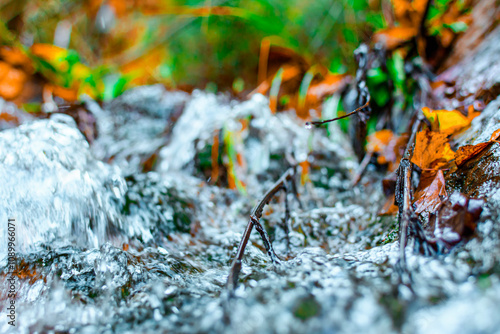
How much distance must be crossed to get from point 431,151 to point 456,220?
28cm

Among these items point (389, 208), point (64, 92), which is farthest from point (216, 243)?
point (64, 92)

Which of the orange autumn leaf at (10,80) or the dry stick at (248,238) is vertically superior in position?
the orange autumn leaf at (10,80)

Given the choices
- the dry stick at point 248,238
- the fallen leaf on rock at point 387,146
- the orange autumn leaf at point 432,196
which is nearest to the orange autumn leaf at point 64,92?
the dry stick at point 248,238

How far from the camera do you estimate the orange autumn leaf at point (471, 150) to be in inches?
30.4

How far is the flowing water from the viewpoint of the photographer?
481 mm

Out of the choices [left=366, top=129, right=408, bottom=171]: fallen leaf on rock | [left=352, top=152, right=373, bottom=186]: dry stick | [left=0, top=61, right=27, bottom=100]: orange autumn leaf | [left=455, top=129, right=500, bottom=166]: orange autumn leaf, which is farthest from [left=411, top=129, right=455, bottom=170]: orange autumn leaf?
[left=0, top=61, right=27, bottom=100]: orange autumn leaf

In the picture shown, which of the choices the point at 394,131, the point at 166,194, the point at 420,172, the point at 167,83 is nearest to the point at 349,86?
the point at 394,131

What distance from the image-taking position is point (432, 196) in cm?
73

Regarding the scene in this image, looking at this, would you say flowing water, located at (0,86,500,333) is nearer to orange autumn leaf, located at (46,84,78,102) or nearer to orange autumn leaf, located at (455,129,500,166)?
orange autumn leaf, located at (455,129,500,166)

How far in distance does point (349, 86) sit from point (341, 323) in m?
1.45

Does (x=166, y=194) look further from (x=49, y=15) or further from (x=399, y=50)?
(x=49, y=15)

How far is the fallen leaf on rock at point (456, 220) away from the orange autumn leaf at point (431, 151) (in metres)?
0.22

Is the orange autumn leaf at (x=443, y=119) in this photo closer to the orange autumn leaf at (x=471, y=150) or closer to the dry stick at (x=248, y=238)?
the orange autumn leaf at (x=471, y=150)

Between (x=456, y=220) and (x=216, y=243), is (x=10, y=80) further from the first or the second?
(x=456, y=220)
